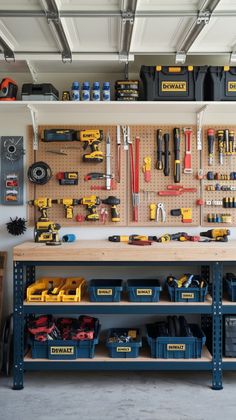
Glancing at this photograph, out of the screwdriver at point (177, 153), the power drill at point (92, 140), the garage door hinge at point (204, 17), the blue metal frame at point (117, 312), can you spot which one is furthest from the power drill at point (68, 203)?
the garage door hinge at point (204, 17)

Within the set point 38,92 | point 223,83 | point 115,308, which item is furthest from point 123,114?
point 115,308

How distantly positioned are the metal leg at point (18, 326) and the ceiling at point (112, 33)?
1556mm

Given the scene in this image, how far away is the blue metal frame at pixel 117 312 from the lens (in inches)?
112

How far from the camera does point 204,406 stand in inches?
103

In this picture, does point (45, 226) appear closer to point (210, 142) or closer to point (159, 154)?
point (159, 154)

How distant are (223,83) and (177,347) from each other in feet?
6.48

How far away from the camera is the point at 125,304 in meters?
2.84

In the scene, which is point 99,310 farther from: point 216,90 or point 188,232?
point 216,90

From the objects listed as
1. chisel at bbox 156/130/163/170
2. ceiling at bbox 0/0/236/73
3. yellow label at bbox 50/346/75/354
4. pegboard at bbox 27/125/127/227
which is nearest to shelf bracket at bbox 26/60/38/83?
ceiling at bbox 0/0/236/73

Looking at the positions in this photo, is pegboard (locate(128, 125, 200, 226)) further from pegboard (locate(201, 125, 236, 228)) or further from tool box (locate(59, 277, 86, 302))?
tool box (locate(59, 277, 86, 302))

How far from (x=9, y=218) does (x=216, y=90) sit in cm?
196

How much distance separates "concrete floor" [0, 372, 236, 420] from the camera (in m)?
2.51

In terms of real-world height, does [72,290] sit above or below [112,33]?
below

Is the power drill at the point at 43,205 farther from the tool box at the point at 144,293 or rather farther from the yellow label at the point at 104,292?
the tool box at the point at 144,293
